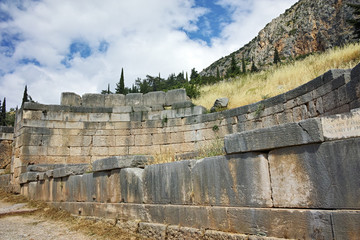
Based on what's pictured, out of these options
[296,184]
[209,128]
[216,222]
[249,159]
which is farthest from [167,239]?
[209,128]

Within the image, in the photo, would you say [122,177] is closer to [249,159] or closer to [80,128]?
[249,159]

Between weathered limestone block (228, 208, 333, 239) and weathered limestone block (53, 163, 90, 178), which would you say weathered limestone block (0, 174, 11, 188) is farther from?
weathered limestone block (228, 208, 333, 239)

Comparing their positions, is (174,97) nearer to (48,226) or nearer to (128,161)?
(128,161)

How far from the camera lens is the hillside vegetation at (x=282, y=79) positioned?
1047 centimetres

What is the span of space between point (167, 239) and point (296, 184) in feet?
9.01

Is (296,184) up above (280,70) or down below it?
below

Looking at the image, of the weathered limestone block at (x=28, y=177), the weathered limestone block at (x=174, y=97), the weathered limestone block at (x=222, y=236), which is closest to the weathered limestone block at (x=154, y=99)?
the weathered limestone block at (x=174, y=97)

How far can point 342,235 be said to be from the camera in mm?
3156

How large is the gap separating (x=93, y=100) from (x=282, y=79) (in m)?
8.54

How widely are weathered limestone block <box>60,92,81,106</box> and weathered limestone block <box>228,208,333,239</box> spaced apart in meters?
10.7

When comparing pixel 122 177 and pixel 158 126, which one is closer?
pixel 122 177

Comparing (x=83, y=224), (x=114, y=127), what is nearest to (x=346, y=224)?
(x=83, y=224)

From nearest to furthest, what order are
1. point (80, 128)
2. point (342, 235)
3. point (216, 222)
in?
point (342, 235)
point (216, 222)
point (80, 128)

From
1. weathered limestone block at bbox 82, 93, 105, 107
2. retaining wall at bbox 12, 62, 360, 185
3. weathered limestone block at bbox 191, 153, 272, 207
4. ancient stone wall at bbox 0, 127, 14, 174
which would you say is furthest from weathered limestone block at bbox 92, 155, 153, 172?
ancient stone wall at bbox 0, 127, 14, 174
